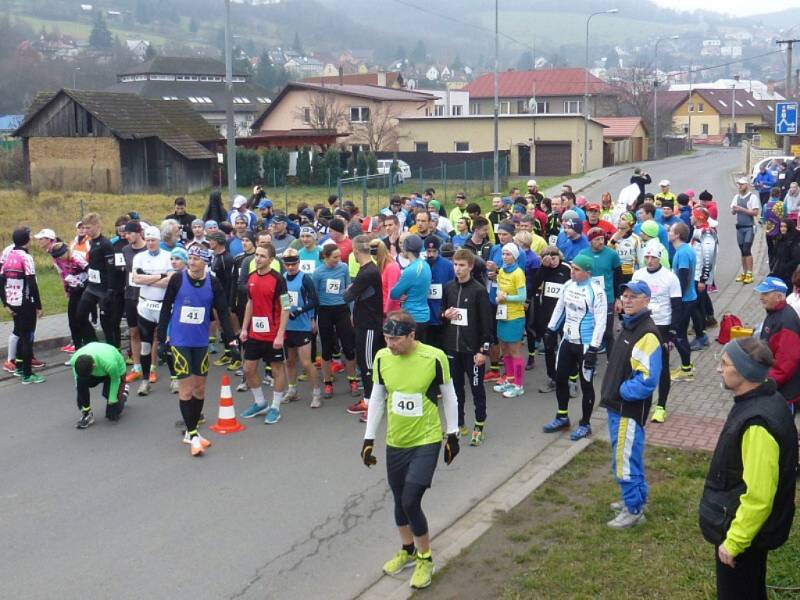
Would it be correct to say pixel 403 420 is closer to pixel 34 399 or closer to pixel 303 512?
pixel 303 512

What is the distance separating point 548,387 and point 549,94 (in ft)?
289

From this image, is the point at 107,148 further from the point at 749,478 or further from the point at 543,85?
the point at 543,85

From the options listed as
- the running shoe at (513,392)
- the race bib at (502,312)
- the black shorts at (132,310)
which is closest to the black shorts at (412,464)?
the race bib at (502,312)

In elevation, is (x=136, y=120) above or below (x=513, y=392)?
above

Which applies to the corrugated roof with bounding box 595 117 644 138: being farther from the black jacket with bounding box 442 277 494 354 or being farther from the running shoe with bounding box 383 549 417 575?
the running shoe with bounding box 383 549 417 575

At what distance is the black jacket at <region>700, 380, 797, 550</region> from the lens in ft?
15.2

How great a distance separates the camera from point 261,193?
1792cm

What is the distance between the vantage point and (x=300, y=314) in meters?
10.5

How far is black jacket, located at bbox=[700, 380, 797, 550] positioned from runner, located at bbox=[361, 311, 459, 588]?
2.05 m

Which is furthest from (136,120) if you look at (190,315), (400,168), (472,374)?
(472,374)

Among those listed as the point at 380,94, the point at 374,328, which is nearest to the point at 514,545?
the point at 374,328

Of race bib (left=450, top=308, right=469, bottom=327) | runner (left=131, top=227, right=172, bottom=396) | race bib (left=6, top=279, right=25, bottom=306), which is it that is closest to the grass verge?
race bib (left=450, top=308, right=469, bottom=327)

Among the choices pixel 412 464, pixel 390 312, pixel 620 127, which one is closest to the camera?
pixel 412 464

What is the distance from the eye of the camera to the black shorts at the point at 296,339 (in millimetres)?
10609
